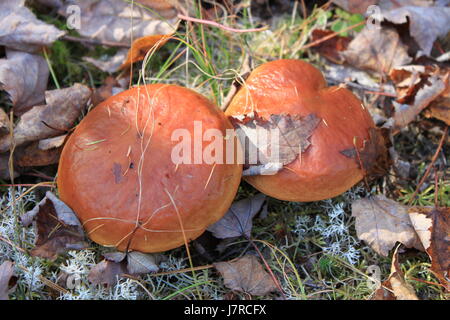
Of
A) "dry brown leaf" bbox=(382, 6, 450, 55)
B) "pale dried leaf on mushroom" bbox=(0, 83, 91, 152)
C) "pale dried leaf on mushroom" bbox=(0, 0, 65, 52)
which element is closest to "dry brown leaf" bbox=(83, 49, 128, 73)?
"pale dried leaf on mushroom" bbox=(0, 0, 65, 52)

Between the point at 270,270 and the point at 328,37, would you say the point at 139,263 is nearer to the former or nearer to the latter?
the point at 270,270

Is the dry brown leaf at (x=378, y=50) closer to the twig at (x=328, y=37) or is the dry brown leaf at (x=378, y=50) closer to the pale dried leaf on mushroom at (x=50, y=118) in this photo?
the twig at (x=328, y=37)

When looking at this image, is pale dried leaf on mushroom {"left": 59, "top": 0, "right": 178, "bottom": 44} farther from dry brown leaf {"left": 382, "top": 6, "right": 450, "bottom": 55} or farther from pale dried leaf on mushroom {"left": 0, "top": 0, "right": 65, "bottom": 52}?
dry brown leaf {"left": 382, "top": 6, "right": 450, "bottom": 55}

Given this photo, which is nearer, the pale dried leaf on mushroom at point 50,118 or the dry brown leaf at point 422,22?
the pale dried leaf on mushroom at point 50,118

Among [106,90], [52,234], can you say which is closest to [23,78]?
[106,90]

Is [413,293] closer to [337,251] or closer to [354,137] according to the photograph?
[337,251]

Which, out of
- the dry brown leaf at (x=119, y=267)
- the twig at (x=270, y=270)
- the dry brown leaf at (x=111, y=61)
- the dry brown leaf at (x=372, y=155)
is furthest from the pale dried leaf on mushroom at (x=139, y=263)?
the dry brown leaf at (x=111, y=61)

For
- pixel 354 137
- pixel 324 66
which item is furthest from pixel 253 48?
pixel 354 137
